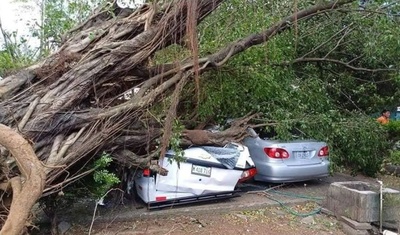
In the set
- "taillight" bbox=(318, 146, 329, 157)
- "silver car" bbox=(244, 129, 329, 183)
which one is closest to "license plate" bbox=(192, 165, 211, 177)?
"silver car" bbox=(244, 129, 329, 183)

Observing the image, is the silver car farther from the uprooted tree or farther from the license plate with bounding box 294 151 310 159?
the uprooted tree

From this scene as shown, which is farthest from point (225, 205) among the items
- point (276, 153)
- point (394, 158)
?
point (394, 158)

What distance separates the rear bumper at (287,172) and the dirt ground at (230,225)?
1254 mm

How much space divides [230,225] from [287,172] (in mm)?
2309

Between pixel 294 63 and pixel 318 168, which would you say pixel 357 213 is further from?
pixel 294 63

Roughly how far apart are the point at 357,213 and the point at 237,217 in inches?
74.1

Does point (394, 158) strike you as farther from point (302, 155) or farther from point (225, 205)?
point (225, 205)

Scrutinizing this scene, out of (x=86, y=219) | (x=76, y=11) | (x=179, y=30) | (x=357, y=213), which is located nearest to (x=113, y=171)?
(x=86, y=219)

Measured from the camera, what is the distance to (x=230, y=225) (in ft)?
22.2

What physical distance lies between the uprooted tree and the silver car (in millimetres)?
1174

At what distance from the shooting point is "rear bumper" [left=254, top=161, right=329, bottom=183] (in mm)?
8523

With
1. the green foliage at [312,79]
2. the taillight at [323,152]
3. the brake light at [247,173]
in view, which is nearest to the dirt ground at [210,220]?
the brake light at [247,173]

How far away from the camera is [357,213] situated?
6656mm

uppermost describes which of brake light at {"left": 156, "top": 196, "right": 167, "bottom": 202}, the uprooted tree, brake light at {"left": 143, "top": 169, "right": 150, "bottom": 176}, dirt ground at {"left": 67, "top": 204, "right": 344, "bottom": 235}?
the uprooted tree
